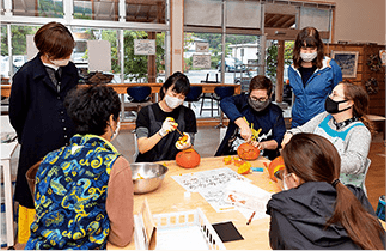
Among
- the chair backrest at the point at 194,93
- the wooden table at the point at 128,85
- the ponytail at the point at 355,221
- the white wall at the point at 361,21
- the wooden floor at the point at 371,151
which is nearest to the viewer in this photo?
the ponytail at the point at 355,221

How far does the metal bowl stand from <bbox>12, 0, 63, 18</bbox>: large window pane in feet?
20.9

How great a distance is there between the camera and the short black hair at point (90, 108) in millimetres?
Result: 1325

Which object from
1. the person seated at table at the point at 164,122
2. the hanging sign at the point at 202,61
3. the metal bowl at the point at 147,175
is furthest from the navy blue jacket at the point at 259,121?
the hanging sign at the point at 202,61

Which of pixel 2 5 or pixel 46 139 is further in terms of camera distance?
pixel 2 5

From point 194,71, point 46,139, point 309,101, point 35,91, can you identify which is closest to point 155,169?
point 46,139

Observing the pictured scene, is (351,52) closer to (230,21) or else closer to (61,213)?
(230,21)

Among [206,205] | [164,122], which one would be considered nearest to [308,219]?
[206,205]

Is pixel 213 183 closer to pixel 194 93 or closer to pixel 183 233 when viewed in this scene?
pixel 183 233

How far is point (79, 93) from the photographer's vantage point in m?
1.35

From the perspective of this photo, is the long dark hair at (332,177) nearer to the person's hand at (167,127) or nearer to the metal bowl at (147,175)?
the metal bowl at (147,175)

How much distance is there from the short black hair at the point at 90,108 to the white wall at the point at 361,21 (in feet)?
28.8

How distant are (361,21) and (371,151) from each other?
439 cm

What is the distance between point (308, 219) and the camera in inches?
40.1

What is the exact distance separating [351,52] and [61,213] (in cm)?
745
